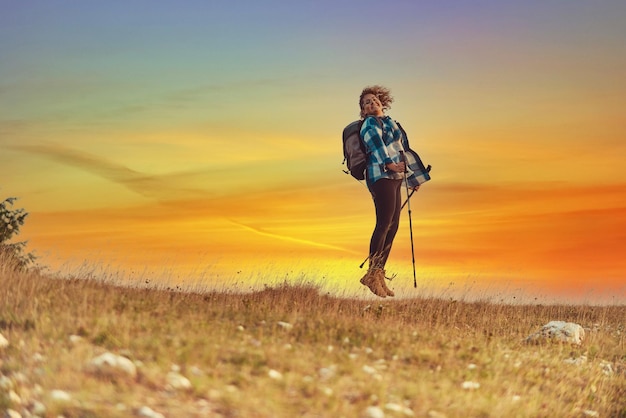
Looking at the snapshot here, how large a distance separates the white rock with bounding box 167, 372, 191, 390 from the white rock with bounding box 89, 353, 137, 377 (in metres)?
0.48

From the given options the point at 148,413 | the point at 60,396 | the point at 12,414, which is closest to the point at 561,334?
the point at 148,413

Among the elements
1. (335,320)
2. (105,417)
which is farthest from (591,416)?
(105,417)

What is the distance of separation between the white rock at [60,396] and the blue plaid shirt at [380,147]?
11.8m

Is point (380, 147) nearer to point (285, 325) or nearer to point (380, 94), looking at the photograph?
point (380, 94)

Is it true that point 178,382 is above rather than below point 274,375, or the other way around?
below

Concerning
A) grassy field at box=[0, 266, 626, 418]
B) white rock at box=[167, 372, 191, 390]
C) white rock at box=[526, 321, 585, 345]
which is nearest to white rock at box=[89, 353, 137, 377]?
grassy field at box=[0, 266, 626, 418]

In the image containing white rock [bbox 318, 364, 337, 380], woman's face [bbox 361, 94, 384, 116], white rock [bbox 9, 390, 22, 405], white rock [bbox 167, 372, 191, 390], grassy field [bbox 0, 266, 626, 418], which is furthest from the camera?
woman's face [bbox 361, 94, 384, 116]

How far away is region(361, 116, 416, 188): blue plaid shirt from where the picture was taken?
17953mm

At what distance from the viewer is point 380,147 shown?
18.0 m

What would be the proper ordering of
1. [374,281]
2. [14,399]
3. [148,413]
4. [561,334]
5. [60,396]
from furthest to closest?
1. [374,281]
2. [561,334]
3. [14,399]
4. [60,396]
5. [148,413]

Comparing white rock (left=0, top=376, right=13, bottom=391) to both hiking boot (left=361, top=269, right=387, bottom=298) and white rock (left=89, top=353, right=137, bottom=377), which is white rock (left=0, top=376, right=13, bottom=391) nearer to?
white rock (left=89, top=353, right=137, bottom=377)

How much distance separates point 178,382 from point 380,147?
11.3 metres

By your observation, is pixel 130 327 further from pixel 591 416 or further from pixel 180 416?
pixel 591 416

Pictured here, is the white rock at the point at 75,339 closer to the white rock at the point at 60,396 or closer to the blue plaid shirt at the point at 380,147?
the white rock at the point at 60,396
